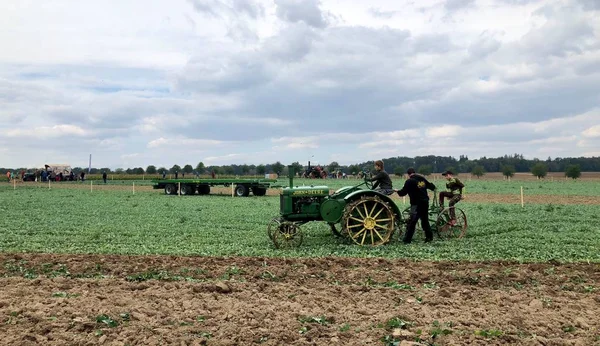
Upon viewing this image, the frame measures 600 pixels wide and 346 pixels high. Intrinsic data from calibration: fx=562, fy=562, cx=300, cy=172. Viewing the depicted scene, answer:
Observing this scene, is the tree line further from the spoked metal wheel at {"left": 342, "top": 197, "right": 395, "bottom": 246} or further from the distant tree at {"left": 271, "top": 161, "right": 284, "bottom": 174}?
the spoked metal wheel at {"left": 342, "top": 197, "right": 395, "bottom": 246}

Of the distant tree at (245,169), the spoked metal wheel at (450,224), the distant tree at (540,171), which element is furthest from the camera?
the distant tree at (245,169)

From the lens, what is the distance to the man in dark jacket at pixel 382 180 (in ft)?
44.9

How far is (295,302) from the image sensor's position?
7855 mm

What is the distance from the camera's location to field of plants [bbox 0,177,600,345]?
652 cm

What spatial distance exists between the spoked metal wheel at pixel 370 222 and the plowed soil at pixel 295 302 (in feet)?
6.94

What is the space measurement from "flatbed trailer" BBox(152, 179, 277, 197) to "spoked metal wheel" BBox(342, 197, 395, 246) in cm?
2535

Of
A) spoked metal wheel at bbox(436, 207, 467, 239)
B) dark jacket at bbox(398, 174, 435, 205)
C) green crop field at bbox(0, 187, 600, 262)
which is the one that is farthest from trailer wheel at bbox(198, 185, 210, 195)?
dark jacket at bbox(398, 174, 435, 205)

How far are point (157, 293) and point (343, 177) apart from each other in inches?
3328

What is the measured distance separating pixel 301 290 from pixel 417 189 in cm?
595

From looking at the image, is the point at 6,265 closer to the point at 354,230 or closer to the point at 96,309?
the point at 96,309

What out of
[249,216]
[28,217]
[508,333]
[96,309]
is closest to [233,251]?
[96,309]

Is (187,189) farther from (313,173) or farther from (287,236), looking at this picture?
(287,236)

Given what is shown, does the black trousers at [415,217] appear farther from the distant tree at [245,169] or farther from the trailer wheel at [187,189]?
the distant tree at [245,169]

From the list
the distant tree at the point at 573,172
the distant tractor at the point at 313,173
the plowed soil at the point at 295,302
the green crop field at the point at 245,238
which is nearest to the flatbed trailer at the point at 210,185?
the green crop field at the point at 245,238
